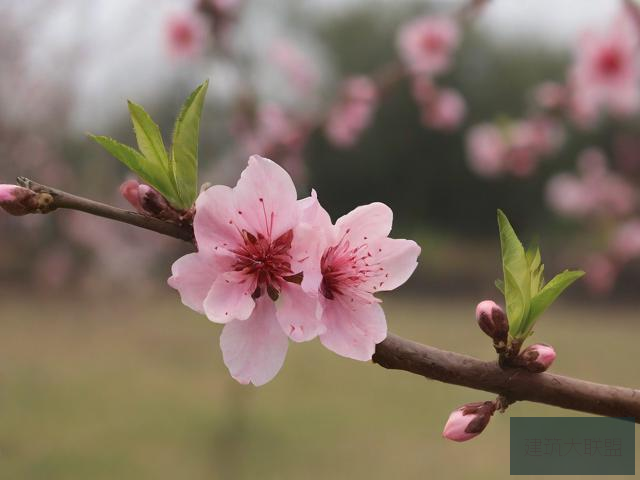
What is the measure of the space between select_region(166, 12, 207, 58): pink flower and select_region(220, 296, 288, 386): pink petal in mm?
1560

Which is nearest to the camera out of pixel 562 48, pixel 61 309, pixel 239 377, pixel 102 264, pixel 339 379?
pixel 239 377

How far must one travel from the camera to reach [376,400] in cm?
344

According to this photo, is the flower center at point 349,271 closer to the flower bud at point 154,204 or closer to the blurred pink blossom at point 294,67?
the flower bud at point 154,204

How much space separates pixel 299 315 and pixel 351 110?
5.76 ft

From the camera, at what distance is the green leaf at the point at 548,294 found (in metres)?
0.38

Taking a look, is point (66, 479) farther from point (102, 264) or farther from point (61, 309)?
point (61, 309)

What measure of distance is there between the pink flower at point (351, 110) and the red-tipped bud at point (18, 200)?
152cm

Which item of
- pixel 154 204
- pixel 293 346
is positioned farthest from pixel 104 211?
pixel 293 346

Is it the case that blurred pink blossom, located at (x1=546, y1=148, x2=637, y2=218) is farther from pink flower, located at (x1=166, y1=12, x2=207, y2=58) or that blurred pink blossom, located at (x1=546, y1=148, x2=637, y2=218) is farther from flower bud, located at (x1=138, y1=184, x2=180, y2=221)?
flower bud, located at (x1=138, y1=184, x2=180, y2=221)

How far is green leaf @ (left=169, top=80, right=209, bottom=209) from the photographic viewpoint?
37cm

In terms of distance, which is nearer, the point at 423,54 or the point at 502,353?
the point at 502,353

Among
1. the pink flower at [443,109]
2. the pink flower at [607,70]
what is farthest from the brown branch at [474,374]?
the pink flower at [443,109]

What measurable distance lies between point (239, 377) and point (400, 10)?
9407mm

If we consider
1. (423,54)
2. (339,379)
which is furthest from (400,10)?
(423,54)
